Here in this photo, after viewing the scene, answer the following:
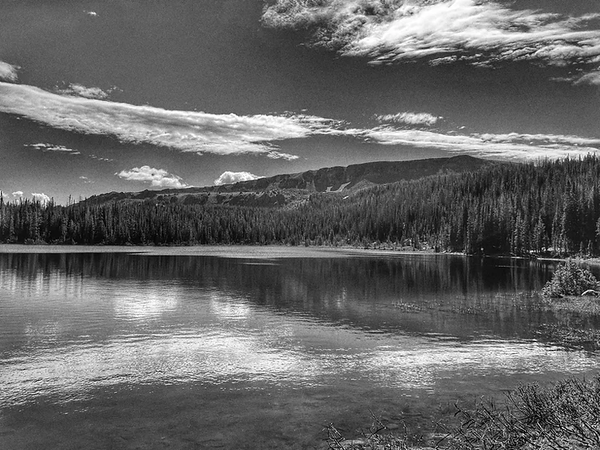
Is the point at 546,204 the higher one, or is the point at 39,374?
the point at 546,204

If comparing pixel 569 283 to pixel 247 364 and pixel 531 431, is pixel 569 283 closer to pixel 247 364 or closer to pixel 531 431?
pixel 247 364

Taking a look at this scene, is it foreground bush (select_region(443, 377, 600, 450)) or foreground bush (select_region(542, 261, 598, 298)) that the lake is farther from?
foreground bush (select_region(443, 377, 600, 450))

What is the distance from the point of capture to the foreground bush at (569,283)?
56812mm

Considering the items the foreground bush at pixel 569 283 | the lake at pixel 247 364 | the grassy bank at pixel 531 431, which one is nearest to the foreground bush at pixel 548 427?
the grassy bank at pixel 531 431

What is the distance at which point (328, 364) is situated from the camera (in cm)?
2748

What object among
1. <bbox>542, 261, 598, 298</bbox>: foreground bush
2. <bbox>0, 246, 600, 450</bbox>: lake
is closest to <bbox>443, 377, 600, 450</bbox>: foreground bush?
<bbox>0, 246, 600, 450</bbox>: lake

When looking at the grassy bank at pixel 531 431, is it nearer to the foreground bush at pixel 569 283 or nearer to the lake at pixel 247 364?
the lake at pixel 247 364

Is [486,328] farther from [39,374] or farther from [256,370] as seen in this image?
[39,374]

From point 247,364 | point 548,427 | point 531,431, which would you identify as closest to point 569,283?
point 247,364

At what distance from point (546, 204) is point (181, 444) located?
211m

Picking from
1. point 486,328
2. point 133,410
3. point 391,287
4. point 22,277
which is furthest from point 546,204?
point 133,410

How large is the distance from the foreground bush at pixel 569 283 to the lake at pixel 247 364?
11.4ft

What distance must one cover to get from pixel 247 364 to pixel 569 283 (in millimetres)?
49420

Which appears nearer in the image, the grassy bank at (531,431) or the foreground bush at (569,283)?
the grassy bank at (531,431)
